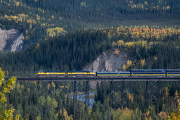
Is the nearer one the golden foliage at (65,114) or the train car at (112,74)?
the golden foliage at (65,114)

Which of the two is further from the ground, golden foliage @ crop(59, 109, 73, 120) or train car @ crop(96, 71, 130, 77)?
train car @ crop(96, 71, 130, 77)

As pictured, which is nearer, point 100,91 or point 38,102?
point 38,102

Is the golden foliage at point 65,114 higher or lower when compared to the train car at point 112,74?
lower

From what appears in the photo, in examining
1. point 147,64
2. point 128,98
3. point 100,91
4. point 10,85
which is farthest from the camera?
point 147,64

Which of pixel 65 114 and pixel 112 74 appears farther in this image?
pixel 65 114

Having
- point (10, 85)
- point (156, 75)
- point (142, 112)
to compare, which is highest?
point (10, 85)

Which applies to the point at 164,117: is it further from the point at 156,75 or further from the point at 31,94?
the point at 31,94

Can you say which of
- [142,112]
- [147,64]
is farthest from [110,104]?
[147,64]

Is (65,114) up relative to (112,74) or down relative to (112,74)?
down

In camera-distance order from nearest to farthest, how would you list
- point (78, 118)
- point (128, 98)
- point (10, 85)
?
1. point (10, 85)
2. point (78, 118)
3. point (128, 98)

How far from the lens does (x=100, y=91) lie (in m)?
148

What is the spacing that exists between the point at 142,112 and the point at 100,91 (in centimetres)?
2590

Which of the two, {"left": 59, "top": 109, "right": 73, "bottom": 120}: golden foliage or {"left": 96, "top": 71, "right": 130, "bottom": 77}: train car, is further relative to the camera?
{"left": 96, "top": 71, "right": 130, "bottom": 77}: train car

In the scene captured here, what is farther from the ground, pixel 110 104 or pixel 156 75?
pixel 156 75
